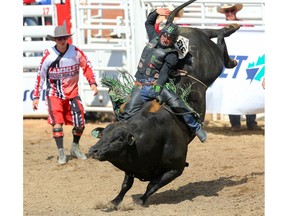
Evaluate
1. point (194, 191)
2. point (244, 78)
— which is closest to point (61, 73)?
point (194, 191)

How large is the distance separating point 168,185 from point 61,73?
226 cm

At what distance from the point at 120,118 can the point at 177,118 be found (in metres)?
0.53

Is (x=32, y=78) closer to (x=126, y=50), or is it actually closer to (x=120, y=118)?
(x=126, y=50)

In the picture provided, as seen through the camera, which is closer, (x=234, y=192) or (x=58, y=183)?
(x=234, y=192)

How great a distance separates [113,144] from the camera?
240 inches

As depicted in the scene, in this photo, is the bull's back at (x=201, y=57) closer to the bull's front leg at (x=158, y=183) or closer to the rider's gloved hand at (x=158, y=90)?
the rider's gloved hand at (x=158, y=90)

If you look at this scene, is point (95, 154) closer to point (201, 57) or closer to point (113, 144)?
point (113, 144)

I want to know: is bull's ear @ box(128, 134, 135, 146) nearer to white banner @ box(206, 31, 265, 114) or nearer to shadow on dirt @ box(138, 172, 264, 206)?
shadow on dirt @ box(138, 172, 264, 206)

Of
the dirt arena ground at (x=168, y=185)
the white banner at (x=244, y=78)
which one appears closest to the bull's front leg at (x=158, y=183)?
the dirt arena ground at (x=168, y=185)

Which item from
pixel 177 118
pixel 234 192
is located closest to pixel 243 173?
pixel 234 192

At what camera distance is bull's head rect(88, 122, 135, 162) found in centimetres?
600

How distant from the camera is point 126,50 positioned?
A: 11.9m

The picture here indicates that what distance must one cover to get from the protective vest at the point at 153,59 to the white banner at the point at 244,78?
14.1 ft

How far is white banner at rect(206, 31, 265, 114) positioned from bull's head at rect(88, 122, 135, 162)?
502 cm
